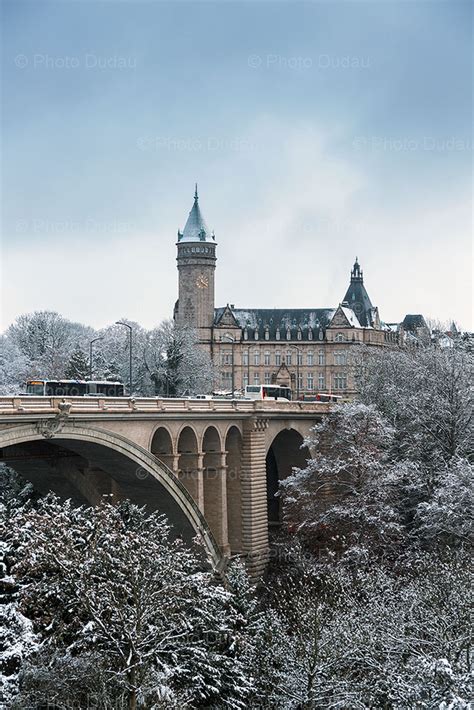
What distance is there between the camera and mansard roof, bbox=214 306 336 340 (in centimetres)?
15888

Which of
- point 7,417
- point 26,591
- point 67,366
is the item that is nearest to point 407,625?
point 26,591

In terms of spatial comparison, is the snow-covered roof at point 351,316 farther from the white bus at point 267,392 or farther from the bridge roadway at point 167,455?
the bridge roadway at point 167,455

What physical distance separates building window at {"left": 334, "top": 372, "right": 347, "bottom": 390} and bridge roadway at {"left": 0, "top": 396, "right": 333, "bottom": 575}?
288 feet

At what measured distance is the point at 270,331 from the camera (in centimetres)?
16000

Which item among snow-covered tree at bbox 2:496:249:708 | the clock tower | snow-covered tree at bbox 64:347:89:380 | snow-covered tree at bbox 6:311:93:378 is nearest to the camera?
snow-covered tree at bbox 2:496:249:708

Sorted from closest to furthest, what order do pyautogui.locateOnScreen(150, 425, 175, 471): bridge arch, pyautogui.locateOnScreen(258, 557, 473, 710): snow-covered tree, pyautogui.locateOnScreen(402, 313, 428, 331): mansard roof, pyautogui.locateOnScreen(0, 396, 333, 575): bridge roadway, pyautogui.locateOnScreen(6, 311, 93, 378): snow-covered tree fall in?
pyautogui.locateOnScreen(258, 557, 473, 710): snow-covered tree
pyautogui.locateOnScreen(0, 396, 333, 575): bridge roadway
pyautogui.locateOnScreen(150, 425, 175, 471): bridge arch
pyautogui.locateOnScreen(6, 311, 93, 378): snow-covered tree
pyautogui.locateOnScreen(402, 313, 428, 331): mansard roof

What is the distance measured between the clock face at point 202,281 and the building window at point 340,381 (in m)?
25.1

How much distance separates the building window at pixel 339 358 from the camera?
509 ft

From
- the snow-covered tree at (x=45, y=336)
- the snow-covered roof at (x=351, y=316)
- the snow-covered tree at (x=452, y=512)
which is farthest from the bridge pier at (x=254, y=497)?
the snow-covered roof at (x=351, y=316)

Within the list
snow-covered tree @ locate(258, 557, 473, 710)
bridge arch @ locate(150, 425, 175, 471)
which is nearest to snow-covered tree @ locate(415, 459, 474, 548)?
snow-covered tree @ locate(258, 557, 473, 710)

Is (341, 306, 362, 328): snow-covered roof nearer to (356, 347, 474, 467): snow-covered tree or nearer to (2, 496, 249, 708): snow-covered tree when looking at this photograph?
(356, 347, 474, 467): snow-covered tree

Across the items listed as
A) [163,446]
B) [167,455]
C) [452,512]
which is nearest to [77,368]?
[163,446]

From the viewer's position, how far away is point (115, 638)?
101 feet

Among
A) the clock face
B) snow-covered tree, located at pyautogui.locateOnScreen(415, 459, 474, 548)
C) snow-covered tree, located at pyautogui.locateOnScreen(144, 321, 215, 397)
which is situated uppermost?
the clock face
